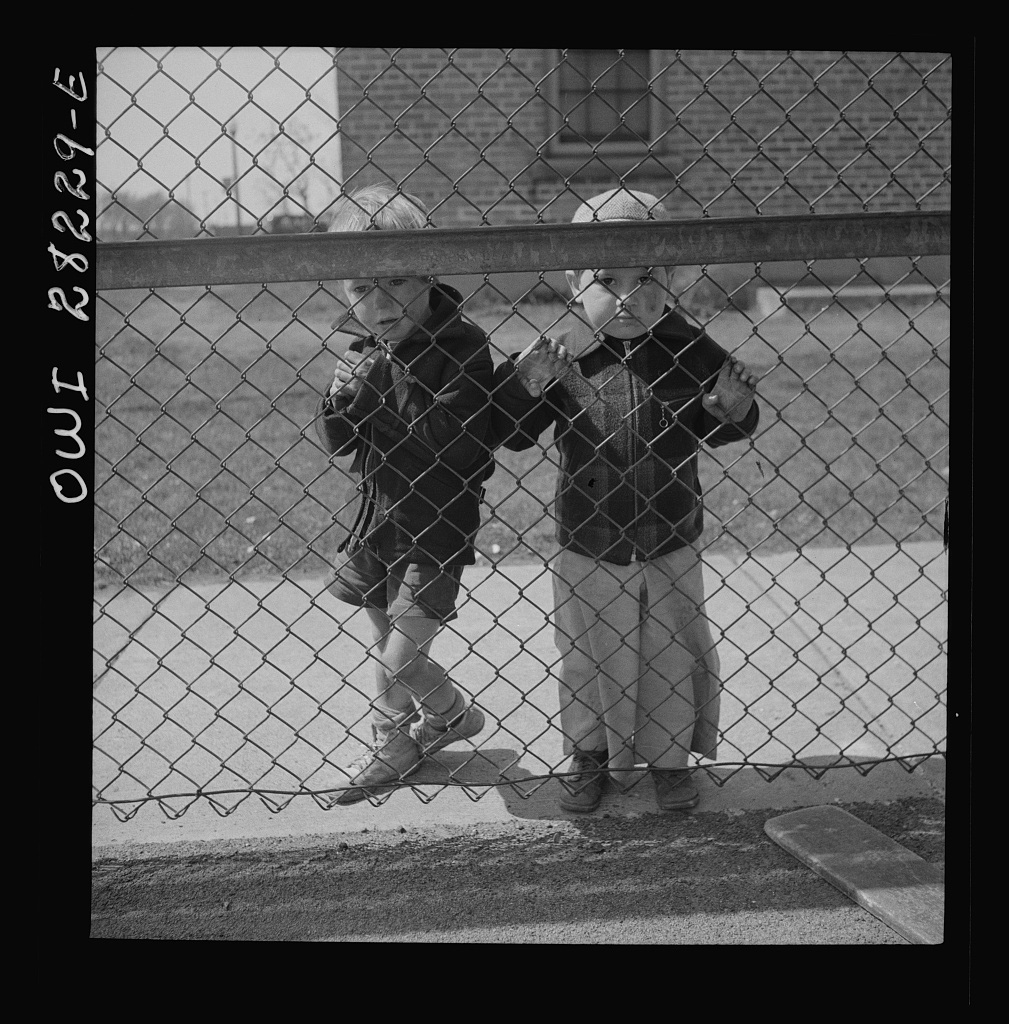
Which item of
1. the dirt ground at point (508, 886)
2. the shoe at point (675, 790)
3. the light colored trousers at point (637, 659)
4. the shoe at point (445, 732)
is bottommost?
the dirt ground at point (508, 886)

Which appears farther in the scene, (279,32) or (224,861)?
(224,861)

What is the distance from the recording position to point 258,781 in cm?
282

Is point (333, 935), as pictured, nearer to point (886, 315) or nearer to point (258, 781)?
point (258, 781)

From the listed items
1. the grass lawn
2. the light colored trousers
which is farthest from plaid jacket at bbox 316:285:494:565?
the light colored trousers

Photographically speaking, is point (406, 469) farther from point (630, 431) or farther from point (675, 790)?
point (675, 790)

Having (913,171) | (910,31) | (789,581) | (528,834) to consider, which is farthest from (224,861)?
(913,171)

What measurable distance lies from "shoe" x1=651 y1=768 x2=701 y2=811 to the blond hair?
149 cm

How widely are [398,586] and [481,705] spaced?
2.11ft

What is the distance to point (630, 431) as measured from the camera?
2729mm

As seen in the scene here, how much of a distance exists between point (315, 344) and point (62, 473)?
272 inches

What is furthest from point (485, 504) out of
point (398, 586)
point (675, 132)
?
point (675, 132)

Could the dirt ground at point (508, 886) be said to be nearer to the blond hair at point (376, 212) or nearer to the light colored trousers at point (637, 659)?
the light colored trousers at point (637, 659)

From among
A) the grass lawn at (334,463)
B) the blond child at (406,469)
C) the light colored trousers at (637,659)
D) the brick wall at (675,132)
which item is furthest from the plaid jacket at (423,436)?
the brick wall at (675,132)

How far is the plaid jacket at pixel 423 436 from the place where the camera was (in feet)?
8.68
